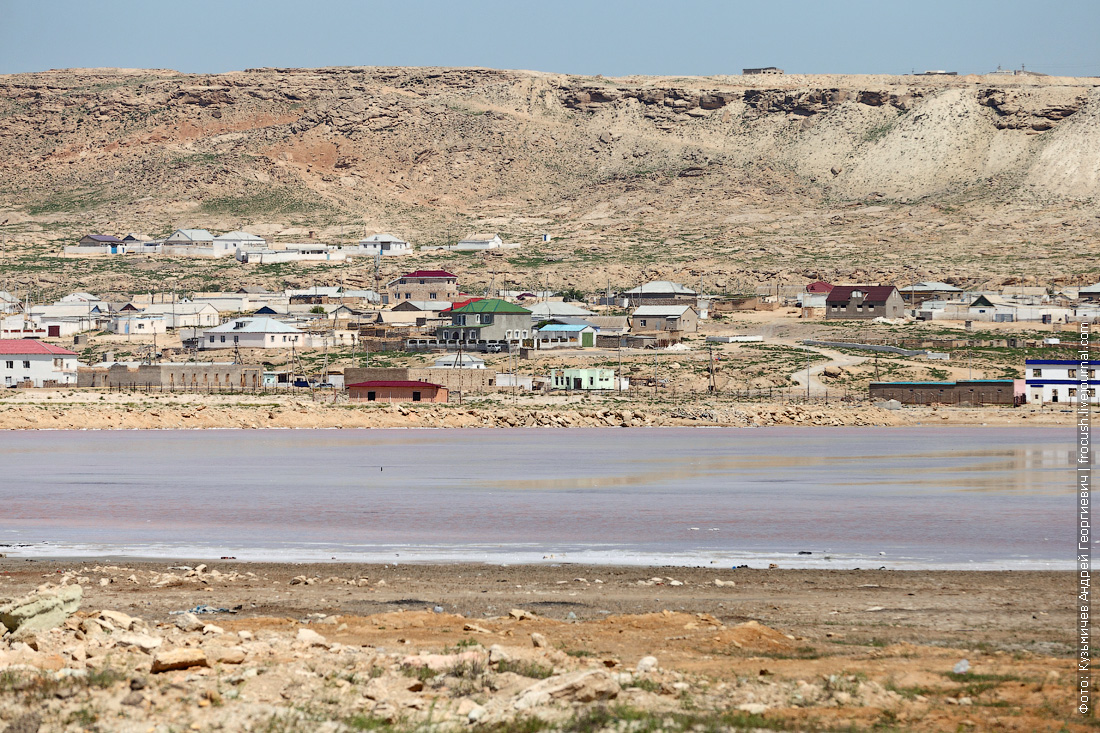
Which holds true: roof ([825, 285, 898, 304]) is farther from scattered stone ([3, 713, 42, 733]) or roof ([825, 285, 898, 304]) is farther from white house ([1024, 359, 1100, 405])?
scattered stone ([3, 713, 42, 733])

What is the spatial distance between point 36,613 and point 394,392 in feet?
196

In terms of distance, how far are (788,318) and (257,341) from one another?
3935cm

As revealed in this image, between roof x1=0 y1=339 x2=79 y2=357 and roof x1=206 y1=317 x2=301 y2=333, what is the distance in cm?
1306

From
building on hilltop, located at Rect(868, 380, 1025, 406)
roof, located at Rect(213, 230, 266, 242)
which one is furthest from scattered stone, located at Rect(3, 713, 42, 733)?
roof, located at Rect(213, 230, 266, 242)

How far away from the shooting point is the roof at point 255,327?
291 feet

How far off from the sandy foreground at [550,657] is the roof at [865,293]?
84.9m

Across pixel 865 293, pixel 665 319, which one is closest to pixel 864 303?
pixel 865 293

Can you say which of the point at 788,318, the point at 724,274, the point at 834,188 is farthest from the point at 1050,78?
the point at 788,318

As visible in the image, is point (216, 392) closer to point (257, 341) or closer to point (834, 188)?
point (257, 341)

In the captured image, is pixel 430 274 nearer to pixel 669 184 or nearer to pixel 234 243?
pixel 234 243

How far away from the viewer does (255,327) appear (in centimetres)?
8906

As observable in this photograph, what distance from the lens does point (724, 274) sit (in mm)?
122250

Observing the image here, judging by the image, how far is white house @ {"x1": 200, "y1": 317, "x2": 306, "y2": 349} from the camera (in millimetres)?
88188

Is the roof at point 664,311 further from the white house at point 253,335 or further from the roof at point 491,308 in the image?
the white house at point 253,335
